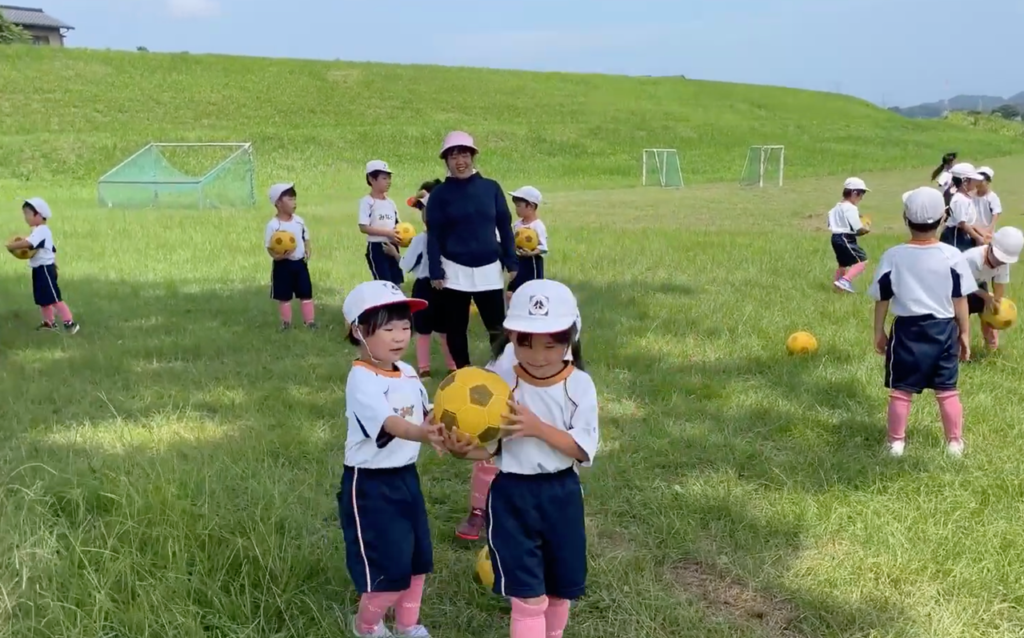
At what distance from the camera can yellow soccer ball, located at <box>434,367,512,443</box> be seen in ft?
9.74

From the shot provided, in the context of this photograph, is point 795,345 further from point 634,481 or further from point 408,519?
point 408,519

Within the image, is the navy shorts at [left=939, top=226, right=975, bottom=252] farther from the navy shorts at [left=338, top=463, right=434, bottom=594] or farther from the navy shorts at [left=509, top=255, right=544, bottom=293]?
the navy shorts at [left=338, top=463, right=434, bottom=594]

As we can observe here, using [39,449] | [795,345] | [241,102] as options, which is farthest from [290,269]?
[241,102]

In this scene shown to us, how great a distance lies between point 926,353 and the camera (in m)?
5.44

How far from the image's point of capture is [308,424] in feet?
20.3

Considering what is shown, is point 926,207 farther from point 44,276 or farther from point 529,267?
point 44,276

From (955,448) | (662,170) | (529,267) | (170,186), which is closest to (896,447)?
(955,448)

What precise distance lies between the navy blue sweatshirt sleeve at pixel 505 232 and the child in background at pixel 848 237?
5941 millimetres

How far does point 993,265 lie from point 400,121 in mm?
41539

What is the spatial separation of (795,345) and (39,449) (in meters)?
6.10

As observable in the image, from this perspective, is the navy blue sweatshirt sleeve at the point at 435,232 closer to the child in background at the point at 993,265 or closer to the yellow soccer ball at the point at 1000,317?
the child in background at the point at 993,265

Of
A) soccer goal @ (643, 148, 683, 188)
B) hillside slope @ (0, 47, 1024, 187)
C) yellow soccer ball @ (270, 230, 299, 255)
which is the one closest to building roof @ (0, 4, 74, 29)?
hillside slope @ (0, 47, 1024, 187)

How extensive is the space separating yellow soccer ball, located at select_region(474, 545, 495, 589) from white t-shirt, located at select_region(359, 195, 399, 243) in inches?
218

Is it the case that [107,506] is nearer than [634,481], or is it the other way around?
[107,506]
